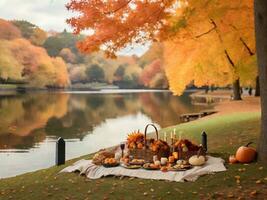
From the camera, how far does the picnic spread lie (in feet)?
39.5

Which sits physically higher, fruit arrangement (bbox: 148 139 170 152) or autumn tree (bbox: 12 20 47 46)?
autumn tree (bbox: 12 20 47 46)

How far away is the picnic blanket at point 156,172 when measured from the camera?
38.2 ft

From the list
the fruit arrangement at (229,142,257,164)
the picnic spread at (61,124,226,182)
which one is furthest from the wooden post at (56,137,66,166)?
the fruit arrangement at (229,142,257,164)

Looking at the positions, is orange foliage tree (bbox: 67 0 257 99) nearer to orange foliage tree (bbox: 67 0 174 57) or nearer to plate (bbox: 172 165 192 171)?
orange foliage tree (bbox: 67 0 174 57)

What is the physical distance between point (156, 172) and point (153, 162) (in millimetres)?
1063

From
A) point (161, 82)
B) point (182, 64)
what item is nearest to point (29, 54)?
point (161, 82)

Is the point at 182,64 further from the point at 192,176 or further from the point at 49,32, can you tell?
the point at 49,32

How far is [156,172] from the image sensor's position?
12.2 m

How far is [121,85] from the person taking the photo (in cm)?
17988

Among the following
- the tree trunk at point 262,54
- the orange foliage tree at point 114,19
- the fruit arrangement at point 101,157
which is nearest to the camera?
the tree trunk at point 262,54

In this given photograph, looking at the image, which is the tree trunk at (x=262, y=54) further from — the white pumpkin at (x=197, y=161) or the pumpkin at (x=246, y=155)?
the white pumpkin at (x=197, y=161)

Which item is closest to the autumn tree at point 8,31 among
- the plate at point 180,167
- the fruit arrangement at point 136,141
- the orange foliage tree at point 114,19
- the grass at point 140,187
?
the orange foliage tree at point 114,19

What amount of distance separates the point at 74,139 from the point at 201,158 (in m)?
17.0

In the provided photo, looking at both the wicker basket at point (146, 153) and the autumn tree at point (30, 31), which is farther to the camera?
the autumn tree at point (30, 31)
